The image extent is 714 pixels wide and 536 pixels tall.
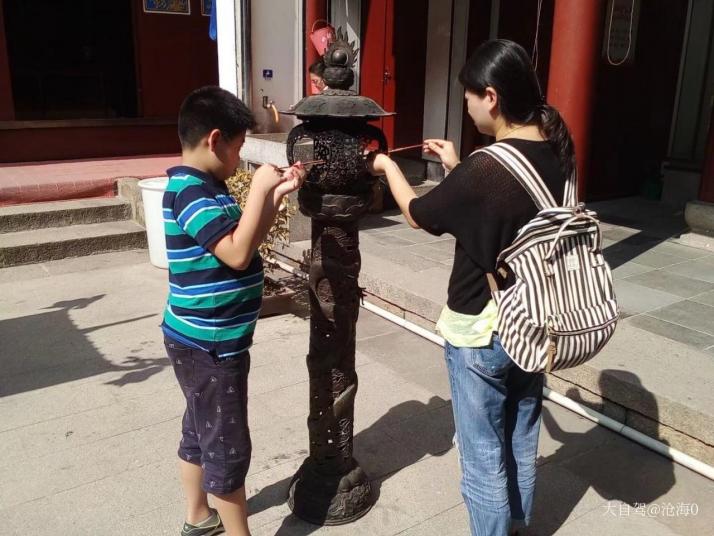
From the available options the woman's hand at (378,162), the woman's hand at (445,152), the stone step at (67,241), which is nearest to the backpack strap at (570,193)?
the woman's hand at (445,152)

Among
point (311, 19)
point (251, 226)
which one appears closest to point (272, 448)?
point (251, 226)

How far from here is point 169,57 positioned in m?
9.34

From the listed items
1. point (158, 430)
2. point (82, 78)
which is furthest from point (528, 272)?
point (82, 78)

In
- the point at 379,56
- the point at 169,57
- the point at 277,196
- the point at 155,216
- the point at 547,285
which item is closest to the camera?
the point at 547,285

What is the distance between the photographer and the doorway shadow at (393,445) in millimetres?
2699

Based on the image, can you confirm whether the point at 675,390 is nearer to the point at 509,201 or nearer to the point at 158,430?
the point at 509,201

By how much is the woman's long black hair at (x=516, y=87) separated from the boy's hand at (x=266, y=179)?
0.66 meters

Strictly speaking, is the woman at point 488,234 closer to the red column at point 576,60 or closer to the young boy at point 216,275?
the young boy at point 216,275

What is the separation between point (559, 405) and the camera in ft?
11.7

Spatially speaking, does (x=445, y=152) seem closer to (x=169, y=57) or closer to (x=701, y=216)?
(x=701, y=216)

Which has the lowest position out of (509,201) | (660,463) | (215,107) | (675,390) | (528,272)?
(660,463)

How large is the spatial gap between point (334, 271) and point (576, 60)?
3.21 metres

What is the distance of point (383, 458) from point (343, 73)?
5.69ft

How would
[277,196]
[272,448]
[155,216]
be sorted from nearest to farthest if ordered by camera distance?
1. [277,196]
2. [272,448]
3. [155,216]
